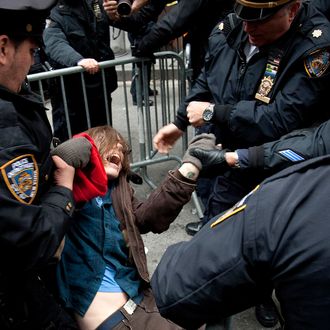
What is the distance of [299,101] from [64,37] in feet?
7.63

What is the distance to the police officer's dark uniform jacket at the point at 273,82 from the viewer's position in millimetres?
2117

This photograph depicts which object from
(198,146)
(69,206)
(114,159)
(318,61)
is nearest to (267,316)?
(198,146)

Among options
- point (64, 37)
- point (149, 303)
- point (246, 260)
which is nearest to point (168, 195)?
point (149, 303)

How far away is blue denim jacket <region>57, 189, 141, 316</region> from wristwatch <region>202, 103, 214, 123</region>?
31.2 inches

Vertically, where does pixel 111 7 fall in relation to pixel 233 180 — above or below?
above

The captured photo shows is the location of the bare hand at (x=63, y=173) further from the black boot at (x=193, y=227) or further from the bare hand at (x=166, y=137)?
the black boot at (x=193, y=227)

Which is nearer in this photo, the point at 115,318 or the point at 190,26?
the point at 115,318

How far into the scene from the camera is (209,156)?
2.12m

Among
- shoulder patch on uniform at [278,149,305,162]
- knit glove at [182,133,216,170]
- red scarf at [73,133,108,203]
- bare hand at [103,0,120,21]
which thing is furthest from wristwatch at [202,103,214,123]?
bare hand at [103,0,120,21]

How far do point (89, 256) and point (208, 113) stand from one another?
1032 millimetres

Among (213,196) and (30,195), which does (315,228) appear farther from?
(213,196)

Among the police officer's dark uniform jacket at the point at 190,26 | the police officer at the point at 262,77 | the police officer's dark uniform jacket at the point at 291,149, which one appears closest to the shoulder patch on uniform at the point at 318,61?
the police officer at the point at 262,77

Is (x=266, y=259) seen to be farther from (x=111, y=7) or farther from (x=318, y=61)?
(x=111, y=7)

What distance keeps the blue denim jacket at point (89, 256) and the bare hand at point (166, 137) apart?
83 centimetres
